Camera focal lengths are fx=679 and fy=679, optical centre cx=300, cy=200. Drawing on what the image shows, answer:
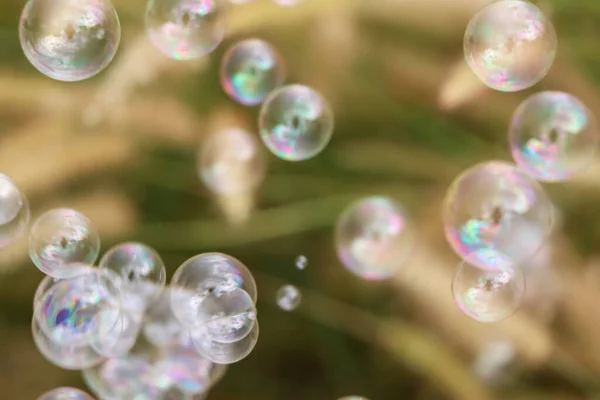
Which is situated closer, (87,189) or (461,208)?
(461,208)

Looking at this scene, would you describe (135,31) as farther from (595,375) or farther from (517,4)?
(595,375)

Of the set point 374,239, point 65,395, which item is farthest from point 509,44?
point 65,395

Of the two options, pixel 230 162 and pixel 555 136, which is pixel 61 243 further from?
pixel 555 136

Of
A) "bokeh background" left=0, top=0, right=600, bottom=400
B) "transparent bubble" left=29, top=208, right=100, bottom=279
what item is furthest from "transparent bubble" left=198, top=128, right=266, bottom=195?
"transparent bubble" left=29, top=208, right=100, bottom=279

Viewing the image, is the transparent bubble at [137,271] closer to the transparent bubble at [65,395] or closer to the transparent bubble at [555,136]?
the transparent bubble at [65,395]

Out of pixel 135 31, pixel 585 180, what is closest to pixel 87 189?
pixel 135 31

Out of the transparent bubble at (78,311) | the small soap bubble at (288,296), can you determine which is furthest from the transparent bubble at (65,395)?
the small soap bubble at (288,296)
